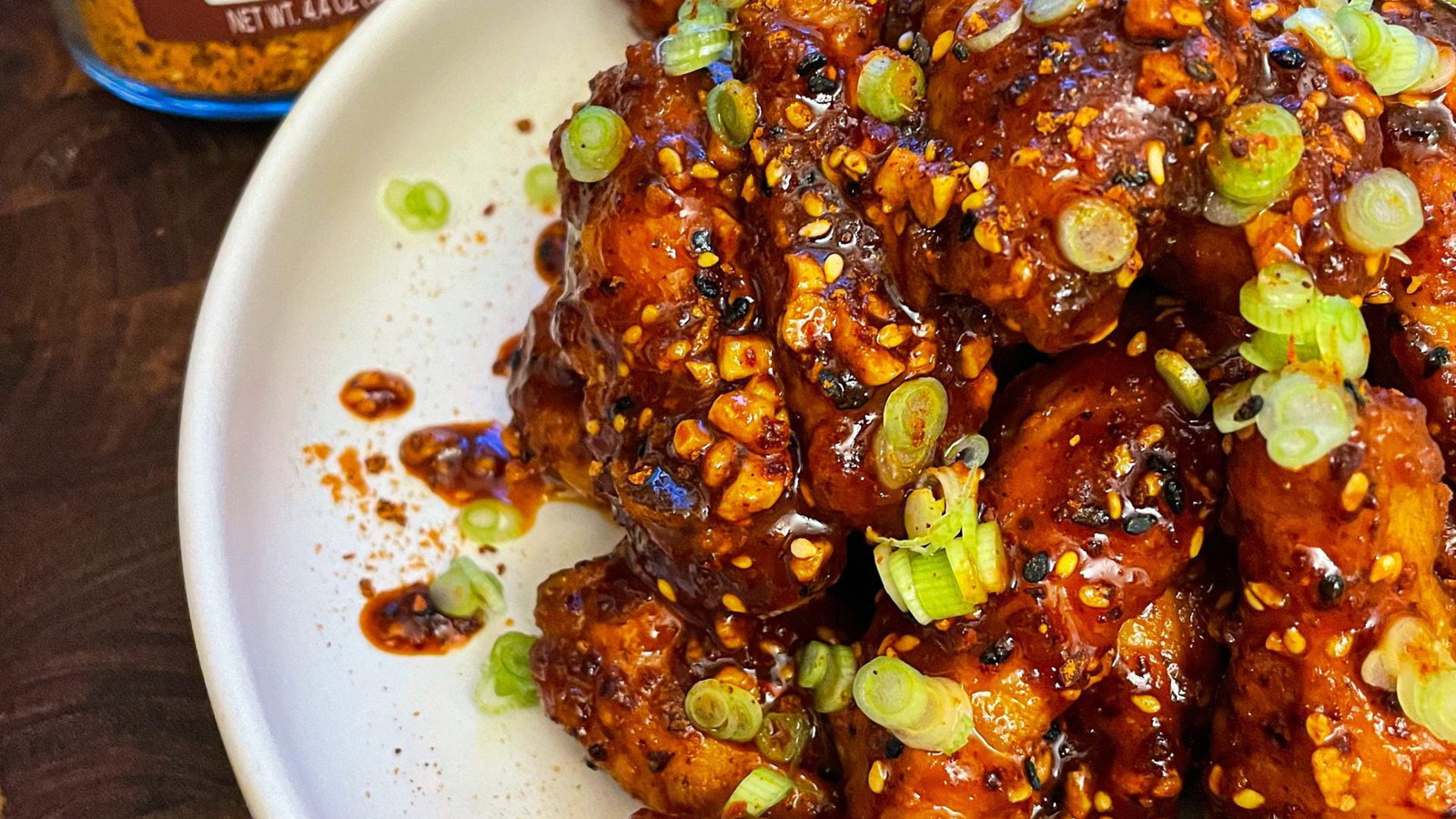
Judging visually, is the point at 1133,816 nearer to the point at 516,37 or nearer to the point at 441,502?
the point at 441,502

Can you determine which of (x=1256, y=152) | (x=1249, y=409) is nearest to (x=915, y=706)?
(x=1249, y=409)

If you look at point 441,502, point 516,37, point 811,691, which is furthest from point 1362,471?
point 516,37

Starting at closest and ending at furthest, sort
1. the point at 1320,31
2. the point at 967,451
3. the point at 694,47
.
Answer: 1. the point at 1320,31
2. the point at 967,451
3. the point at 694,47

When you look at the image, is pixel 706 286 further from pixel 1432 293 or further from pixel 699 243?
pixel 1432 293

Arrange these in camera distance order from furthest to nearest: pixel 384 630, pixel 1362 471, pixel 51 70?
1. pixel 51 70
2. pixel 384 630
3. pixel 1362 471

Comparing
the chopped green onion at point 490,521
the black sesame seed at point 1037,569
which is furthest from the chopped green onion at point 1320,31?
the chopped green onion at point 490,521

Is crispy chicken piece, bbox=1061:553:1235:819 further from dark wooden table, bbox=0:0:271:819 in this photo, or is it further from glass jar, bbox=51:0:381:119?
glass jar, bbox=51:0:381:119

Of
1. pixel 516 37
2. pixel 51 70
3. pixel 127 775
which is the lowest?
pixel 127 775
